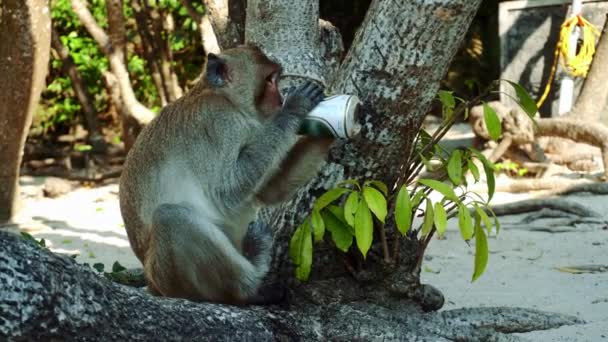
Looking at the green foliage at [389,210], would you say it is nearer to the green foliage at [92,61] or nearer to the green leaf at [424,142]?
the green leaf at [424,142]

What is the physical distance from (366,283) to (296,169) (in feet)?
2.04

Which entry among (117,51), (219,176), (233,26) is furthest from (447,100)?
(117,51)

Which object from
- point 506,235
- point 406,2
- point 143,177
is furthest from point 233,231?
point 506,235

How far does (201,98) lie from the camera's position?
430cm

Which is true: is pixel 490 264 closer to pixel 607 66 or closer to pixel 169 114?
pixel 169 114

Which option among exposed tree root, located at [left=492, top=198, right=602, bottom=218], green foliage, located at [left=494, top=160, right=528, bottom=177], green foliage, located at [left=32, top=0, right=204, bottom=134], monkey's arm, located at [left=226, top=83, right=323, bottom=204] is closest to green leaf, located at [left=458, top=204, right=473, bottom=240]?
monkey's arm, located at [left=226, top=83, right=323, bottom=204]

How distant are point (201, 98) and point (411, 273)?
1.33 m

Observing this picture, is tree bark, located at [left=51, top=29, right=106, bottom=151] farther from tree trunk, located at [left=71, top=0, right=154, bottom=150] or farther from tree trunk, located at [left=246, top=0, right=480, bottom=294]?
tree trunk, located at [left=246, top=0, right=480, bottom=294]

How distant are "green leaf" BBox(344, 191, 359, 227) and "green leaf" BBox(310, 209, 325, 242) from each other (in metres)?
0.13

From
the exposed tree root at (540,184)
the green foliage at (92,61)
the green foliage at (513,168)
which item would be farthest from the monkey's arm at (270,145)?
the green foliage at (92,61)

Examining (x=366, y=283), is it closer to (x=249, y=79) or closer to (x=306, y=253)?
(x=306, y=253)

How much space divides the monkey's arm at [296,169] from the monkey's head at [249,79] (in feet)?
1.35

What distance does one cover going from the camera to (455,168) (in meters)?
3.75

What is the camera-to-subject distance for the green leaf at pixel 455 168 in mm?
3707
